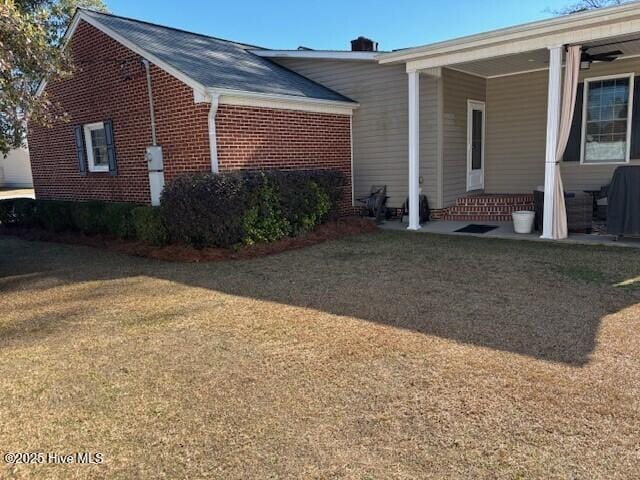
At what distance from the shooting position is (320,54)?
10914mm

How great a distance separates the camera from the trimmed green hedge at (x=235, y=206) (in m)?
7.32

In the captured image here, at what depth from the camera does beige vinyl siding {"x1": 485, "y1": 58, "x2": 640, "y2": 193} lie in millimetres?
9773

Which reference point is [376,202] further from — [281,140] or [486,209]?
[281,140]

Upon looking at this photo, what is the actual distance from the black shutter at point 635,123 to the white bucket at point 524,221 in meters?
2.78

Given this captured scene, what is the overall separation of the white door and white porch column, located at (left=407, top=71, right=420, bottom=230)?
6.87 ft

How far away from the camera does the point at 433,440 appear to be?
2523mm

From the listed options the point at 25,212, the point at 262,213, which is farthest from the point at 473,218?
the point at 25,212

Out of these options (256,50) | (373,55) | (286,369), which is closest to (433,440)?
(286,369)

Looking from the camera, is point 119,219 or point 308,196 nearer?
point 308,196

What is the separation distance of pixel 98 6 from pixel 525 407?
85.4 feet

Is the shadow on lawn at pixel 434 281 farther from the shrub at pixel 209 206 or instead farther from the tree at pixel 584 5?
the tree at pixel 584 5

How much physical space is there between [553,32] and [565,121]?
1358 mm

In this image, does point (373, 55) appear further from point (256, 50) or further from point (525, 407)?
point (525, 407)

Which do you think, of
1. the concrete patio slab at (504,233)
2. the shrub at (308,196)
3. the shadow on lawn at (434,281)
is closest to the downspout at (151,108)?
the shadow on lawn at (434,281)
